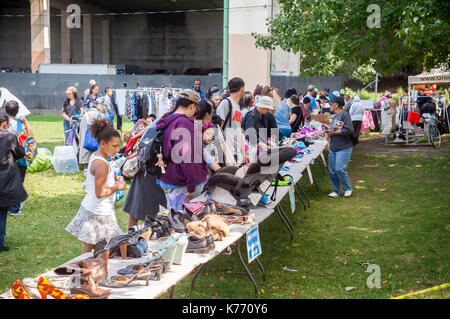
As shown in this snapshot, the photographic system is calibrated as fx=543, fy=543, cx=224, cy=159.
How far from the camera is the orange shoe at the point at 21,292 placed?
2.97 metres

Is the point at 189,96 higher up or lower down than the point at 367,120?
higher up

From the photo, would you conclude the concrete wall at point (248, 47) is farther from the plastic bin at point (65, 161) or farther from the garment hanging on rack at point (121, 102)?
the plastic bin at point (65, 161)

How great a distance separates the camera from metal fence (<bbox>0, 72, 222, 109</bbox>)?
27.2m

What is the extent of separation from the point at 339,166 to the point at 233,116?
3040 millimetres

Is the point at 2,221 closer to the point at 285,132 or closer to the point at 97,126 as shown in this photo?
the point at 97,126

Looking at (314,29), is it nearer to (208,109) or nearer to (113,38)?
(208,109)

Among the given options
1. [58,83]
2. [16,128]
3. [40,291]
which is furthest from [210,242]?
[58,83]

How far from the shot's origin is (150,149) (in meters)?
5.16

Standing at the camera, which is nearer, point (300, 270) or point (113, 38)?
point (300, 270)

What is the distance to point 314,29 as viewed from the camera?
1153cm

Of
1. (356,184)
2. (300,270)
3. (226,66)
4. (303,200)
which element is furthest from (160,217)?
(226,66)

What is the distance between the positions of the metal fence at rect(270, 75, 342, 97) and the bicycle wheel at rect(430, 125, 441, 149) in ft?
32.0

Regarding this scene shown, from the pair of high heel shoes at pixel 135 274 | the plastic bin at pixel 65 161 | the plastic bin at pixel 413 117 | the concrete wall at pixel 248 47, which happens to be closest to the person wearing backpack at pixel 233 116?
the pair of high heel shoes at pixel 135 274
